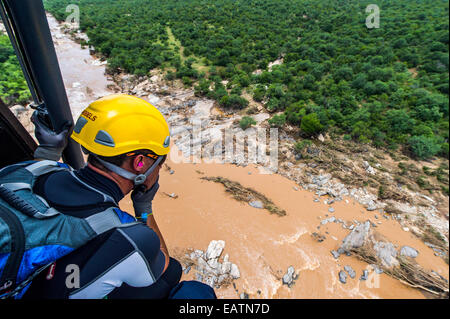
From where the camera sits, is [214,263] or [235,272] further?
[214,263]

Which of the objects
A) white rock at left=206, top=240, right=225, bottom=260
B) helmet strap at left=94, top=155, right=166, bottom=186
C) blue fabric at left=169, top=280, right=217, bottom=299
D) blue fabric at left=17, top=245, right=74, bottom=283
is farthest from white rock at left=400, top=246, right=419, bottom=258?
blue fabric at left=17, top=245, right=74, bottom=283

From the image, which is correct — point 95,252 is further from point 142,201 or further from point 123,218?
point 142,201

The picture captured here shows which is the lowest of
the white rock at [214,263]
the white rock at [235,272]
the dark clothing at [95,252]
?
the white rock at [235,272]

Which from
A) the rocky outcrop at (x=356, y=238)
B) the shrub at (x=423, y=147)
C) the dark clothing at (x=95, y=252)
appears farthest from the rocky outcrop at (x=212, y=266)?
the shrub at (x=423, y=147)

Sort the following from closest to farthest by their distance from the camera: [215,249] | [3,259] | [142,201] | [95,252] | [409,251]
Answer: [3,259] → [95,252] → [142,201] → [215,249] → [409,251]

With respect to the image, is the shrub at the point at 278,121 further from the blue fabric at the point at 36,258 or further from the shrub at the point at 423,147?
the blue fabric at the point at 36,258

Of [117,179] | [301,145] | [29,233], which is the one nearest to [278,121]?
[301,145]
